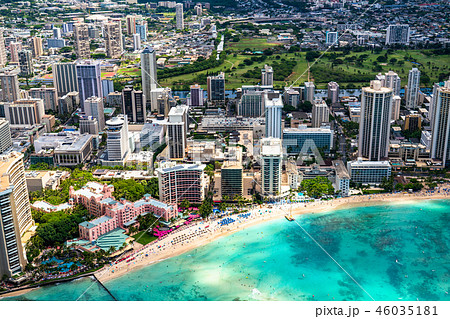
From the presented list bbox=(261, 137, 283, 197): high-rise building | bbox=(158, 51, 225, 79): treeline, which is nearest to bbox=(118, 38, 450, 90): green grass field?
bbox=(158, 51, 225, 79): treeline

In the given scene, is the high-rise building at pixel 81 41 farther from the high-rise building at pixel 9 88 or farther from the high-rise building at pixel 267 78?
the high-rise building at pixel 267 78

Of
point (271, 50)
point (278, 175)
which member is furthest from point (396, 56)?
point (278, 175)

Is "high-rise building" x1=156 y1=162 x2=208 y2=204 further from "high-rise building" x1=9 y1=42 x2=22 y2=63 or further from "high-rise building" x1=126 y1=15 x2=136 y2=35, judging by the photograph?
"high-rise building" x1=126 y1=15 x2=136 y2=35

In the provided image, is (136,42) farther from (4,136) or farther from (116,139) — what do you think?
(116,139)

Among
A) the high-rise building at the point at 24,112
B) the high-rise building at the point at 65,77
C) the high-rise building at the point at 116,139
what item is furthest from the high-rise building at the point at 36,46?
the high-rise building at the point at 116,139

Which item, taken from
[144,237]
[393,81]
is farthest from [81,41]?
[144,237]
